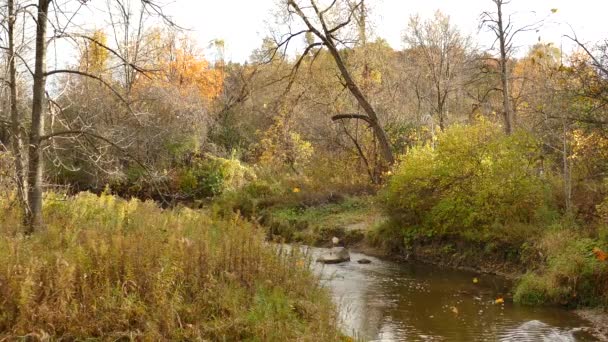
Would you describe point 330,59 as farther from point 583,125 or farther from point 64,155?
point 583,125

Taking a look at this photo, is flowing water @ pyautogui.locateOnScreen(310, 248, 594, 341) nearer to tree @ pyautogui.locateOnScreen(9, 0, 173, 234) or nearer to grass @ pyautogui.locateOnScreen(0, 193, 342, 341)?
grass @ pyautogui.locateOnScreen(0, 193, 342, 341)

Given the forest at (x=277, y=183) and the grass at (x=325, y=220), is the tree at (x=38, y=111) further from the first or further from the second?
the grass at (x=325, y=220)

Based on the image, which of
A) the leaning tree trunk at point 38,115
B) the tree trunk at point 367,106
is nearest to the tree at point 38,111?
the leaning tree trunk at point 38,115

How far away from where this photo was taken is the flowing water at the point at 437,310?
9063 millimetres

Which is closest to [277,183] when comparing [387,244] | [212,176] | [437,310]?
[212,176]

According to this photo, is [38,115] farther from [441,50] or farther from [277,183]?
[441,50]

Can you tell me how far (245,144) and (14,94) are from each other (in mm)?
22044

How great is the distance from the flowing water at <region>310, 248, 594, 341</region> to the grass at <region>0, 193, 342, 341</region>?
1.05 metres

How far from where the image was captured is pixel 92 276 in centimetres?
616

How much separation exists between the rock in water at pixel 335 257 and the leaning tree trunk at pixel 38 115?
8.76m

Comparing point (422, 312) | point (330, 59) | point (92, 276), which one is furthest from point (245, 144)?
point (92, 276)

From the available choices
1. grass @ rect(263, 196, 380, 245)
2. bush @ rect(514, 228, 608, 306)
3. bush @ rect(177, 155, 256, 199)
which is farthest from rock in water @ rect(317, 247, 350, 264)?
bush @ rect(177, 155, 256, 199)

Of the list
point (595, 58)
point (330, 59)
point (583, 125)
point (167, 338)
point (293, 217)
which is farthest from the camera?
point (330, 59)

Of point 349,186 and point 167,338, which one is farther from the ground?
point 349,186
